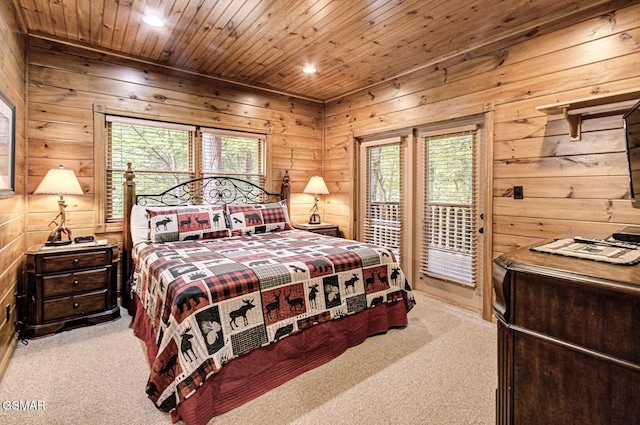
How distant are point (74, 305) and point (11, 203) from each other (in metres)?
0.96

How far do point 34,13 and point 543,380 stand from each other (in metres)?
4.09

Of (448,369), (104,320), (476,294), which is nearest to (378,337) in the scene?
(448,369)

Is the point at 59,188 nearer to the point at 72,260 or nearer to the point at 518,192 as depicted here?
the point at 72,260

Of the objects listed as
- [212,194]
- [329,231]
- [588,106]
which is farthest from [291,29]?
[329,231]

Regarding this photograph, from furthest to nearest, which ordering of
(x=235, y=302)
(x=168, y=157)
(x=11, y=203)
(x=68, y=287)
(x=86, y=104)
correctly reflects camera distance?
(x=168, y=157)
(x=86, y=104)
(x=68, y=287)
(x=11, y=203)
(x=235, y=302)

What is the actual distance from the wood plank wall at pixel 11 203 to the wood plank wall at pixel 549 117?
368 centimetres

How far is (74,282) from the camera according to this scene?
279 centimetres

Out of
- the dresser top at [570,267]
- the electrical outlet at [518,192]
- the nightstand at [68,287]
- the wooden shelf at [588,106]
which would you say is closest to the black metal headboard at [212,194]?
the nightstand at [68,287]

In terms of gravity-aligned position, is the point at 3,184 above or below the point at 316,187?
below

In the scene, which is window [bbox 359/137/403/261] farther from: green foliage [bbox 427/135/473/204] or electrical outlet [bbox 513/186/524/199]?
electrical outlet [bbox 513/186/524/199]

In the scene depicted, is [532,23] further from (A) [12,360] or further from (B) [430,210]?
(A) [12,360]

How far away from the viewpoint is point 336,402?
6.15 feet

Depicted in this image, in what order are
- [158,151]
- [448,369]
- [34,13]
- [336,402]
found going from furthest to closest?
[158,151] → [34,13] → [448,369] → [336,402]

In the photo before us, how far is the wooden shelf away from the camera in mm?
2191
